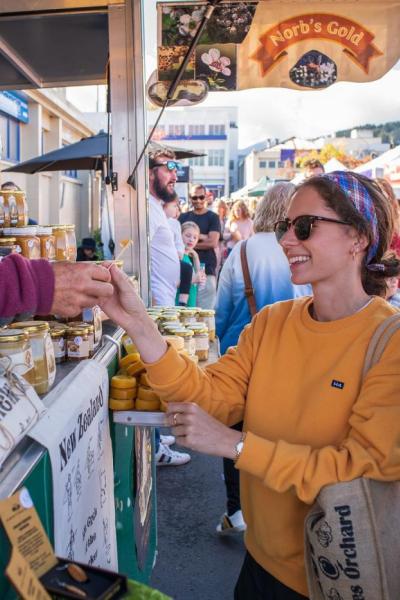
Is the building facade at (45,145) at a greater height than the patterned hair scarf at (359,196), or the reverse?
the building facade at (45,145)

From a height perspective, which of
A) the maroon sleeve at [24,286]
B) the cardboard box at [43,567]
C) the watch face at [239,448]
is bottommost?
the watch face at [239,448]

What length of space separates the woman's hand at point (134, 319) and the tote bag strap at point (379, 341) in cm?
67

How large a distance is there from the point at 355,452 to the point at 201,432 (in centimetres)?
46

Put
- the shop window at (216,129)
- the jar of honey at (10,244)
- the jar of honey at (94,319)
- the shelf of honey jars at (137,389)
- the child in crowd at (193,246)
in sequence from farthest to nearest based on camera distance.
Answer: the shop window at (216,129), the child in crowd at (193,246), the jar of honey at (94,319), the jar of honey at (10,244), the shelf of honey jars at (137,389)

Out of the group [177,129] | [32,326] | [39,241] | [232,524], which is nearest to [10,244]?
[39,241]

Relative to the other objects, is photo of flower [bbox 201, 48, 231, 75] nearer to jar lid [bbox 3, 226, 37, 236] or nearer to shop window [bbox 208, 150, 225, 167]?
jar lid [bbox 3, 226, 37, 236]

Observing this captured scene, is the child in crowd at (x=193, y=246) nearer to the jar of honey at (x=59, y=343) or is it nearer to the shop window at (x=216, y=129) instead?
the jar of honey at (x=59, y=343)

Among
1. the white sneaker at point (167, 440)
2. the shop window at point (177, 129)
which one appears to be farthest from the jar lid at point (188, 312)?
the shop window at point (177, 129)

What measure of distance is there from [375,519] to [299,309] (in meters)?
0.74

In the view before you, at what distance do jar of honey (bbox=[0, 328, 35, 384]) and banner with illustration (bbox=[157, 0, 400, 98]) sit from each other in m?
2.66

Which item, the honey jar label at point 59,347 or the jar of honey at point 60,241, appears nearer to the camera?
the honey jar label at point 59,347

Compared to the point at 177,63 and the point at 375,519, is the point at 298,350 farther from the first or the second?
the point at 177,63

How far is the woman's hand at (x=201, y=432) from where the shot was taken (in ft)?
5.62

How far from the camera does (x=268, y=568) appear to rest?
6.08ft
